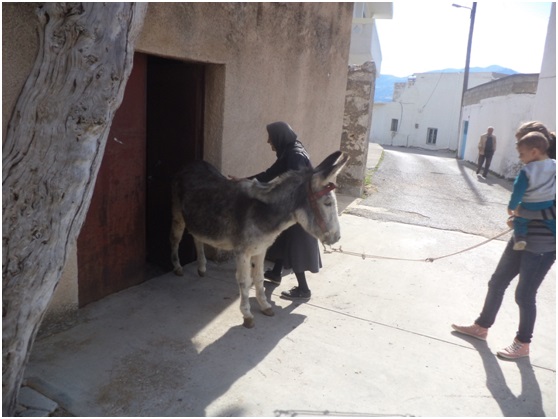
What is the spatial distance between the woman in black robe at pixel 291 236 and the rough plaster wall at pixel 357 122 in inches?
234

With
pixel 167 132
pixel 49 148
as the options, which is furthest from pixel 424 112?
pixel 49 148

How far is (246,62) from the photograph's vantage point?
16.6 ft

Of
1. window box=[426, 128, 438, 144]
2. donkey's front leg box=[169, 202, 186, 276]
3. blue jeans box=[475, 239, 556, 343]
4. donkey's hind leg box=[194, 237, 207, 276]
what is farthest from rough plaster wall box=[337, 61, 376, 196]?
window box=[426, 128, 438, 144]

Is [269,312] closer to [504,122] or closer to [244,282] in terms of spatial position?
[244,282]

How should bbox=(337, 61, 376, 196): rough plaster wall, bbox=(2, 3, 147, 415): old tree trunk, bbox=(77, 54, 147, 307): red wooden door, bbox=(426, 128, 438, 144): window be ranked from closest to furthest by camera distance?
bbox=(2, 3, 147, 415): old tree trunk → bbox=(77, 54, 147, 307): red wooden door → bbox=(337, 61, 376, 196): rough plaster wall → bbox=(426, 128, 438, 144): window

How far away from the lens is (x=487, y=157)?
53.7 ft

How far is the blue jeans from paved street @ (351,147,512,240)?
13.3 feet

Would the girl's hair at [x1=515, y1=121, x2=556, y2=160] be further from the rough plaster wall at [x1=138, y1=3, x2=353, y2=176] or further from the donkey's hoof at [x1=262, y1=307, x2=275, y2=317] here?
the rough plaster wall at [x1=138, y1=3, x2=353, y2=176]

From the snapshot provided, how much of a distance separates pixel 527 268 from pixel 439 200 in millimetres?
7670

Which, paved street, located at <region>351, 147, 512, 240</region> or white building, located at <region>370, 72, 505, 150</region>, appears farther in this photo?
white building, located at <region>370, 72, 505, 150</region>

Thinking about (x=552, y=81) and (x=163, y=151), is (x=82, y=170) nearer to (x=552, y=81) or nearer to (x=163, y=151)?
(x=163, y=151)

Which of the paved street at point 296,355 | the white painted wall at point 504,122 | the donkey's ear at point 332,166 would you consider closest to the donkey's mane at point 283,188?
the donkey's ear at point 332,166

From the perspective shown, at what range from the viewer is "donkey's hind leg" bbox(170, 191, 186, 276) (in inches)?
183

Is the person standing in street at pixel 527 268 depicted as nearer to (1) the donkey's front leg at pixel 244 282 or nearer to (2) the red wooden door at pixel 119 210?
(1) the donkey's front leg at pixel 244 282
